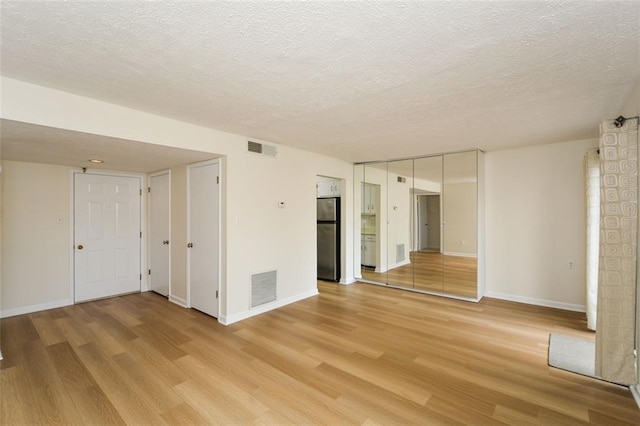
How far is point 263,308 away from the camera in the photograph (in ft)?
13.8

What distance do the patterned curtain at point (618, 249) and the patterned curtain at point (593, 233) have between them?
1391mm

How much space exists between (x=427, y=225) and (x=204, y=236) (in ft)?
13.1

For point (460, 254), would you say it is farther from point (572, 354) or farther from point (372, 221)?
point (572, 354)

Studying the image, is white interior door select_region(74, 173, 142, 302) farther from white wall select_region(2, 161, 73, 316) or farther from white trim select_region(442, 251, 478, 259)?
white trim select_region(442, 251, 478, 259)

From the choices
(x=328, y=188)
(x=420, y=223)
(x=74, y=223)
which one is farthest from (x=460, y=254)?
(x=74, y=223)

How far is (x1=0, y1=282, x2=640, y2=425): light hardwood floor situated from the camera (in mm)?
2088

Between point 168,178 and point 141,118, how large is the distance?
2071mm

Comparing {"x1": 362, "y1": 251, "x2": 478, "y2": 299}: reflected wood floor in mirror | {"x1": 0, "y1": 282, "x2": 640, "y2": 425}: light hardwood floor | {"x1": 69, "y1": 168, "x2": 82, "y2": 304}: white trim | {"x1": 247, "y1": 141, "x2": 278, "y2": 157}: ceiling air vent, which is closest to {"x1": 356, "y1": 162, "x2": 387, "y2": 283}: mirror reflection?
{"x1": 362, "y1": 251, "x2": 478, "y2": 299}: reflected wood floor in mirror

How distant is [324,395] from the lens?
2293 mm

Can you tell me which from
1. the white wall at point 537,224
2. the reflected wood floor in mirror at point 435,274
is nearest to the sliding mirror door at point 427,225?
the reflected wood floor in mirror at point 435,274

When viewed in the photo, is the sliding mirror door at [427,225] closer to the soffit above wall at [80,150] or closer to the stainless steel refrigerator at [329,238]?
the stainless steel refrigerator at [329,238]

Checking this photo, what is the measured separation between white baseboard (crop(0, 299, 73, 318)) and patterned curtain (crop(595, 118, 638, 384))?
6.71 m

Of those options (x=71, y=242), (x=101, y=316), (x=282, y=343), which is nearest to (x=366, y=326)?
(x=282, y=343)

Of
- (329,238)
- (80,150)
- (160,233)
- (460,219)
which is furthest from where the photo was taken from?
(329,238)
